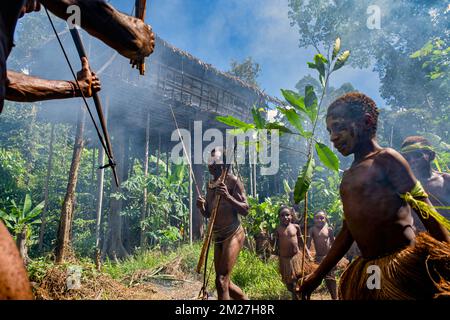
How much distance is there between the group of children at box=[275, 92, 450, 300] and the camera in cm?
162

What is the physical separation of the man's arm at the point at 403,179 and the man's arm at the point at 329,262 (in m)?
0.47

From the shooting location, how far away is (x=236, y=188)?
4.30m

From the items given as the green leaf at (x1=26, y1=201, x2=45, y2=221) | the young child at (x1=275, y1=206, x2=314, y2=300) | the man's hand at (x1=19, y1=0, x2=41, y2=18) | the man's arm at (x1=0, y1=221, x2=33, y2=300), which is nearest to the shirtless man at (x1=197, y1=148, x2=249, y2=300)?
the young child at (x1=275, y1=206, x2=314, y2=300)

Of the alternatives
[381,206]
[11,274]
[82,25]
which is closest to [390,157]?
[381,206]

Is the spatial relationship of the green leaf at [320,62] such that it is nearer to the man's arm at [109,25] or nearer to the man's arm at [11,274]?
the man's arm at [109,25]

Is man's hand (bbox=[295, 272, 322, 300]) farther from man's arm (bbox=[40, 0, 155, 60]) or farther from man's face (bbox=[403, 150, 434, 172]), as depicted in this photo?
man's face (bbox=[403, 150, 434, 172])

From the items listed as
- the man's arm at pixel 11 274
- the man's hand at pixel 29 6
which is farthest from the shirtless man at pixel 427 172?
the man's arm at pixel 11 274

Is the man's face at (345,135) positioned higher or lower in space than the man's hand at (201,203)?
higher

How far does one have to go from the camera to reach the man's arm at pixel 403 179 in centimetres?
172

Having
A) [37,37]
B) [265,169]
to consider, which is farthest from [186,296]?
[37,37]

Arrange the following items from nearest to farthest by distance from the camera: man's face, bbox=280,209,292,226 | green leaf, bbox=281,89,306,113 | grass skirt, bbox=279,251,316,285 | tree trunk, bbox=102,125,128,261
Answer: green leaf, bbox=281,89,306,113 → grass skirt, bbox=279,251,316,285 → man's face, bbox=280,209,292,226 → tree trunk, bbox=102,125,128,261

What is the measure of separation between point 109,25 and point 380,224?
1.85 m

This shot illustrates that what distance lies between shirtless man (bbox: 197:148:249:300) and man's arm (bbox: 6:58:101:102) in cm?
A: 220
